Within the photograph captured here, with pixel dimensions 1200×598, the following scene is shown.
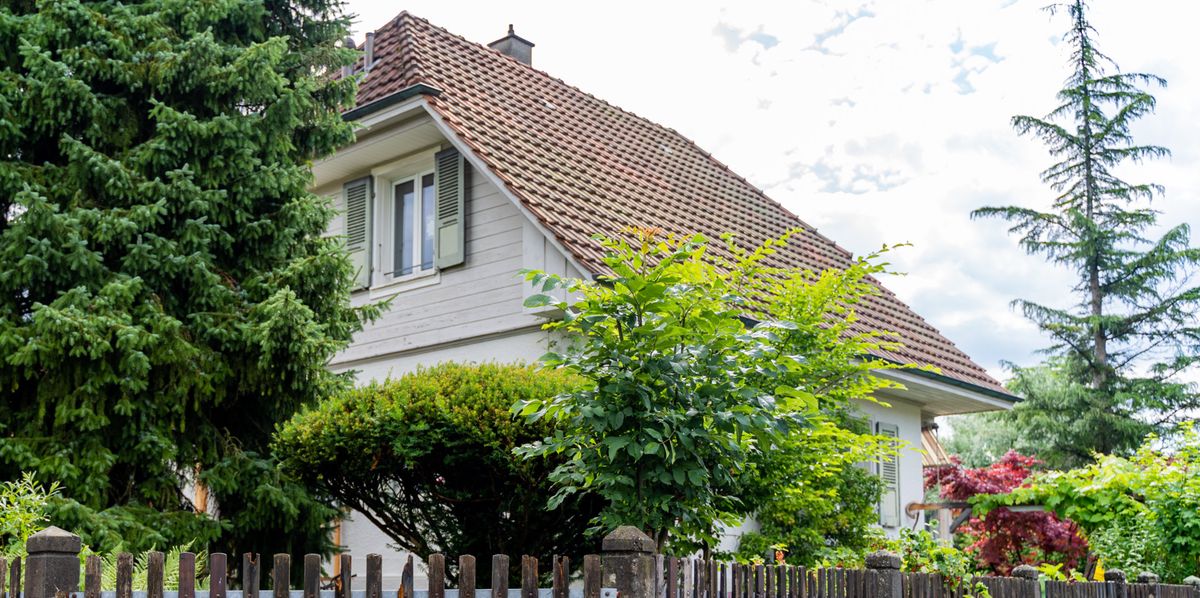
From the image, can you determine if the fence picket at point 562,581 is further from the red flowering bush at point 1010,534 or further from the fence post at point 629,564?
the red flowering bush at point 1010,534

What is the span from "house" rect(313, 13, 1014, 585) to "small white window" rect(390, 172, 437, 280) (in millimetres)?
19

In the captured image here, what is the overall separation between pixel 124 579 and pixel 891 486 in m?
13.0

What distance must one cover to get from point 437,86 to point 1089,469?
27.2 feet

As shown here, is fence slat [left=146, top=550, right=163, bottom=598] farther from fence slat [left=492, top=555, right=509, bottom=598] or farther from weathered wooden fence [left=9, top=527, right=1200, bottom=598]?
fence slat [left=492, top=555, right=509, bottom=598]

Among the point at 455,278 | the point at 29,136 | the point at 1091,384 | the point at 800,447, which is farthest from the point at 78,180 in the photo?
the point at 1091,384

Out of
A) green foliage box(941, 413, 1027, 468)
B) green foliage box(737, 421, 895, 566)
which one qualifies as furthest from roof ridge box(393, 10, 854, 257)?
green foliage box(941, 413, 1027, 468)

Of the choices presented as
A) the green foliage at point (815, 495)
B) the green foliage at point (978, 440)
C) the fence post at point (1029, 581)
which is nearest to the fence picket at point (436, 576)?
the green foliage at point (815, 495)

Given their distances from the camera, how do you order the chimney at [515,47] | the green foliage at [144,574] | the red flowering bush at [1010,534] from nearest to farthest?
the green foliage at [144,574] < the red flowering bush at [1010,534] < the chimney at [515,47]

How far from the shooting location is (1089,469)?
13.2m

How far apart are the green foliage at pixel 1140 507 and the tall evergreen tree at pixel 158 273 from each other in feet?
24.6

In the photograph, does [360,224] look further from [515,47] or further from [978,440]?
[978,440]

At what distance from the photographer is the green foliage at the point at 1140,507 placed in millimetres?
11320

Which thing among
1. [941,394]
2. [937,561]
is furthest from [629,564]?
[941,394]

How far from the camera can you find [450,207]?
1380 centimetres
